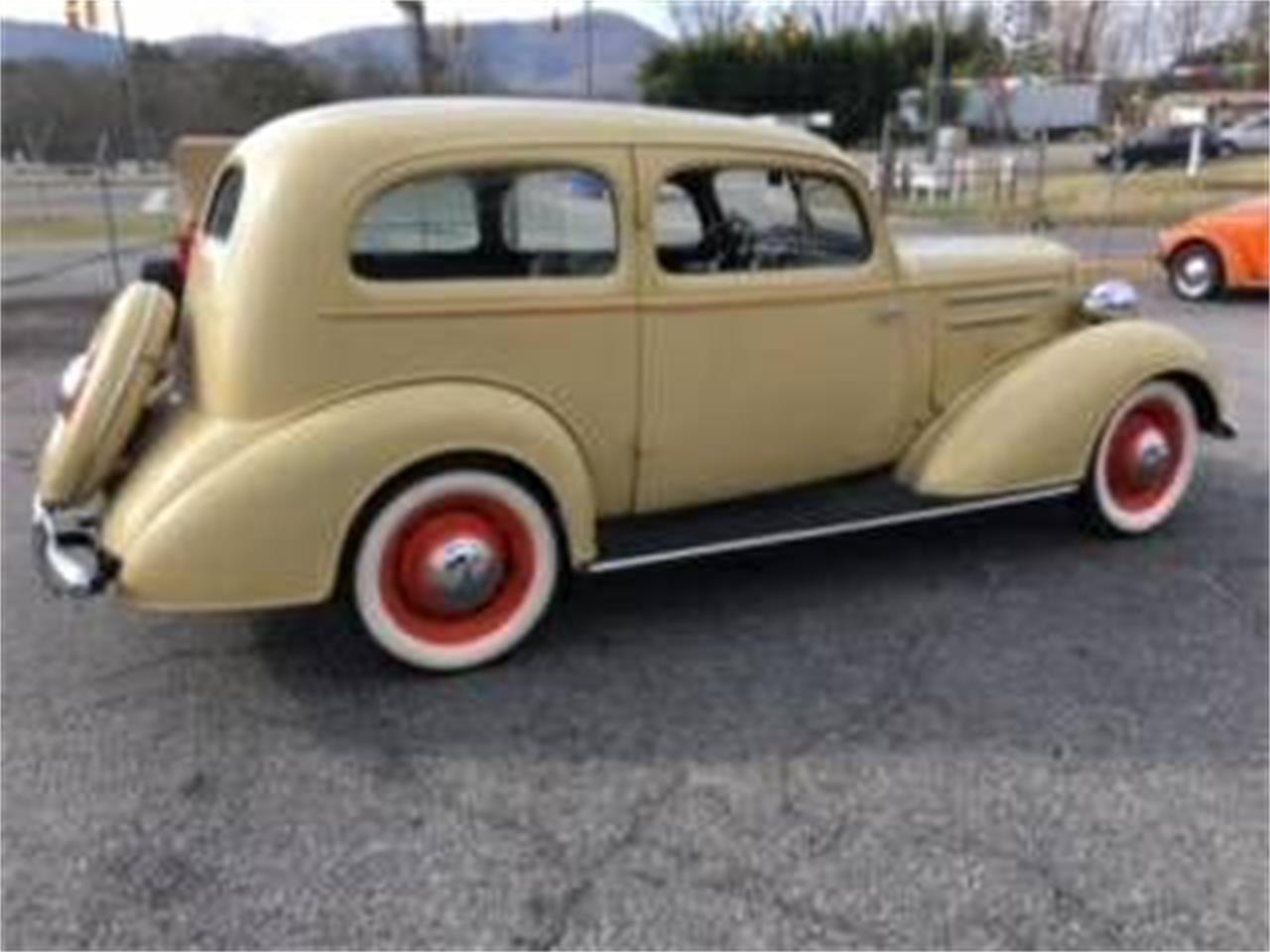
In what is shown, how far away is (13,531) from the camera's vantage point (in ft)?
21.0

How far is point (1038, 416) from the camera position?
18.9 feet

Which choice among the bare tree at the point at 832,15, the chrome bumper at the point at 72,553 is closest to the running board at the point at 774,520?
the chrome bumper at the point at 72,553

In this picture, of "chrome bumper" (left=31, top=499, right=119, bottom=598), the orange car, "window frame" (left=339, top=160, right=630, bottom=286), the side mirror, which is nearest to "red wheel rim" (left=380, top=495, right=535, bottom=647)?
"window frame" (left=339, top=160, right=630, bottom=286)

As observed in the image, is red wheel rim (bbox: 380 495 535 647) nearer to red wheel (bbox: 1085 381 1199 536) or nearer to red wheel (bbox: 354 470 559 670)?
red wheel (bbox: 354 470 559 670)

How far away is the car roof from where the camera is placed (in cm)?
473

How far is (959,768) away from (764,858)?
73cm

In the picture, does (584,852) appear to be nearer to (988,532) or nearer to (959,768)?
(959,768)

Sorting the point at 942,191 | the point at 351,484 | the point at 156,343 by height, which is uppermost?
the point at 156,343

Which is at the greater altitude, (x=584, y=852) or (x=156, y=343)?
(x=156, y=343)

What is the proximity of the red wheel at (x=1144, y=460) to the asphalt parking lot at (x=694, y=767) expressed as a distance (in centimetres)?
25

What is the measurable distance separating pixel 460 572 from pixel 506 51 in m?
38.0

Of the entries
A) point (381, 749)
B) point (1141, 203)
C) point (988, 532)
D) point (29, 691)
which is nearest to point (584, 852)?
point (381, 749)

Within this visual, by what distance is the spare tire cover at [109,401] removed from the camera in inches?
187

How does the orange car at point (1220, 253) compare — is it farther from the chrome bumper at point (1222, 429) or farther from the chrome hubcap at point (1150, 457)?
the chrome hubcap at point (1150, 457)
